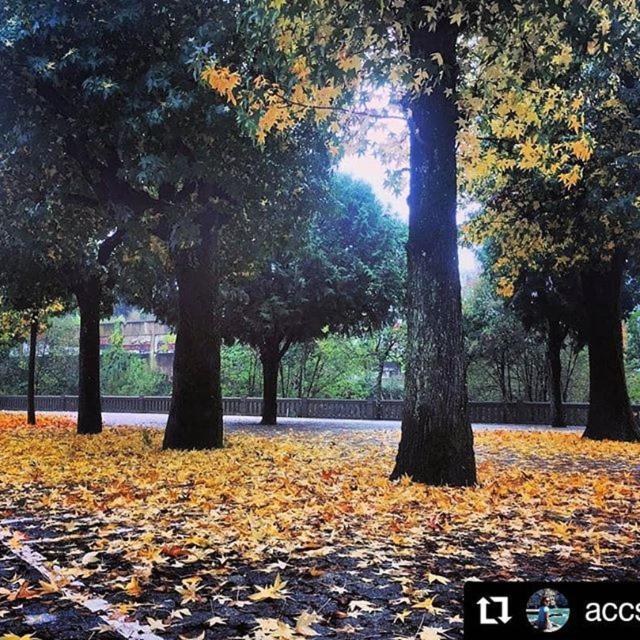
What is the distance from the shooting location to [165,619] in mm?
3398

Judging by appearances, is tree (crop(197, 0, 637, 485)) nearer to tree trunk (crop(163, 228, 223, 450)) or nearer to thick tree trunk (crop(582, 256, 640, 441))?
tree trunk (crop(163, 228, 223, 450))

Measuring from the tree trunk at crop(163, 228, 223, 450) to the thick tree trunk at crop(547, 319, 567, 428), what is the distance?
1170cm

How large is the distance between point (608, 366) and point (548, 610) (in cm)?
1425

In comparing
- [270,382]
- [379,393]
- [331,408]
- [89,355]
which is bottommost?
[331,408]

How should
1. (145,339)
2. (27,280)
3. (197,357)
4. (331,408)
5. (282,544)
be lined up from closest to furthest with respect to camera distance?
(282,544)
(197,357)
(27,280)
(331,408)
(145,339)

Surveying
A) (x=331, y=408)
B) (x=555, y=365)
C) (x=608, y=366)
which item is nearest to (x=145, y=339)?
(x=331, y=408)

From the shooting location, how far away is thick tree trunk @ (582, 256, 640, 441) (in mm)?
15555

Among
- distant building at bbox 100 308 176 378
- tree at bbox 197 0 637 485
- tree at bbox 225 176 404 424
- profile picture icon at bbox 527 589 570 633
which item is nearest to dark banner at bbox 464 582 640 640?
profile picture icon at bbox 527 589 570 633

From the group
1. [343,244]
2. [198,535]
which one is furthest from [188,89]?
[343,244]

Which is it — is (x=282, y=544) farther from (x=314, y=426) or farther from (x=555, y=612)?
(x=314, y=426)

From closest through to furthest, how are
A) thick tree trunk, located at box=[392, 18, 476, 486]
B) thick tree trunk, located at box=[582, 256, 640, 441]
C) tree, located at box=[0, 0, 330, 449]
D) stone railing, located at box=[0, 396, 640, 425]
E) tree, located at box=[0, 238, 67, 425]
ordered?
thick tree trunk, located at box=[392, 18, 476, 486], tree, located at box=[0, 0, 330, 449], tree, located at box=[0, 238, 67, 425], thick tree trunk, located at box=[582, 256, 640, 441], stone railing, located at box=[0, 396, 640, 425]

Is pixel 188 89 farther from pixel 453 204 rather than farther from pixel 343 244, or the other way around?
pixel 343 244

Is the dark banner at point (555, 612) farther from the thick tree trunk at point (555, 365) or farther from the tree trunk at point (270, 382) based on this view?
the tree trunk at point (270, 382)

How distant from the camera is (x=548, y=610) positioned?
258 cm
